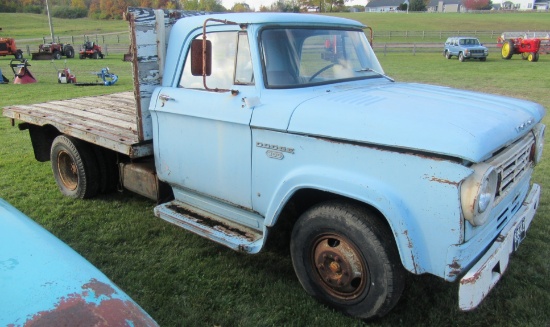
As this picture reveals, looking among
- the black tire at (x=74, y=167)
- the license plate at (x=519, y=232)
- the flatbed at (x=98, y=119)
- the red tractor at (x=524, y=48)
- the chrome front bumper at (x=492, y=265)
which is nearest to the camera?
the chrome front bumper at (x=492, y=265)

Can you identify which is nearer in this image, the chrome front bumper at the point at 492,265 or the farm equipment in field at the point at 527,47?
the chrome front bumper at the point at 492,265

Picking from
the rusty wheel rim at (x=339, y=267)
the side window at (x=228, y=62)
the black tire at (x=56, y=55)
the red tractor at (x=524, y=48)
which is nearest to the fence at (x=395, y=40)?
the black tire at (x=56, y=55)

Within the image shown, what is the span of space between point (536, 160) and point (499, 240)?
1056mm

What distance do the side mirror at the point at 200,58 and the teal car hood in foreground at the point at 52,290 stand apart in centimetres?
169

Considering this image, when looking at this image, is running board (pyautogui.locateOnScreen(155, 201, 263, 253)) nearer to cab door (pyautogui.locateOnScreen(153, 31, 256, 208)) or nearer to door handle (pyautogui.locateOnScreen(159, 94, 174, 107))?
cab door (pyautogui.locateOnScreen(153, 31, 256, 208))

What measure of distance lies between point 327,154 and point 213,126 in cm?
103

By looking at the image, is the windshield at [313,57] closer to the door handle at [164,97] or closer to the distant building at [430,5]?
the door handle at [164,97]

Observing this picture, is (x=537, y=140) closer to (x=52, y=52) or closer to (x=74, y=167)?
(x=74, y=167)

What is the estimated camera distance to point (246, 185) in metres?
3.29

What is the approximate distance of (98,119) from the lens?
4922mm

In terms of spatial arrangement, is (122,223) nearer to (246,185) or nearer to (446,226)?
(246,185)

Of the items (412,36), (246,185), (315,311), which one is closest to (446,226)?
(315,311)

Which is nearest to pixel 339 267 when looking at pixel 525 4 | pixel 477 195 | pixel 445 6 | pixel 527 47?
pixel 477 195

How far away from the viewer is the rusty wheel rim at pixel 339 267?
2.83 metres
